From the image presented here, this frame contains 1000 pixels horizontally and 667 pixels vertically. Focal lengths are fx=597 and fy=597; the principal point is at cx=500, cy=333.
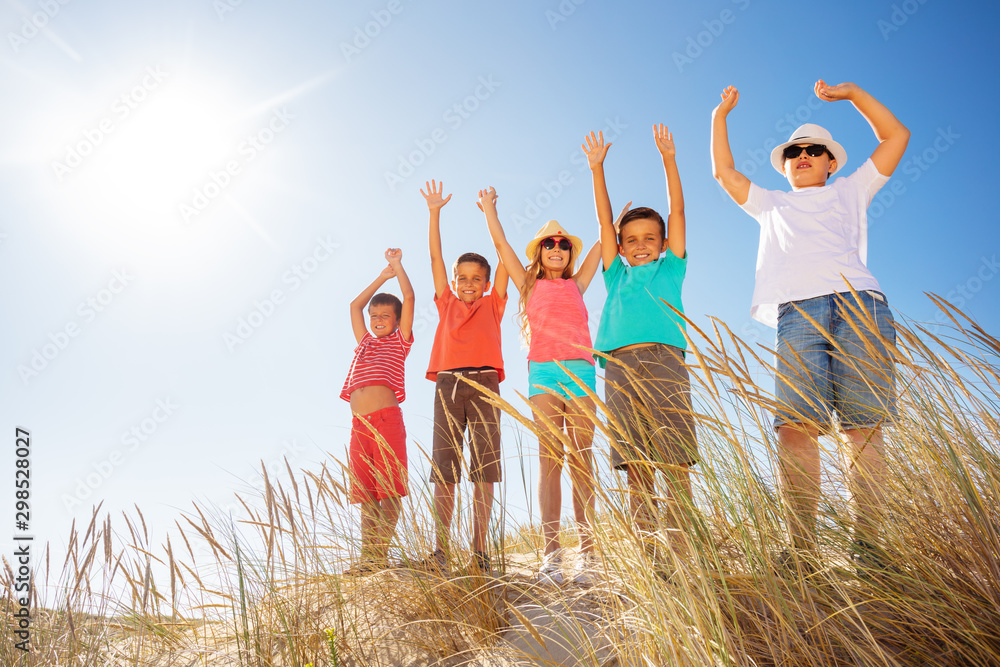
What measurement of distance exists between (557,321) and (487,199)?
1.38 metres

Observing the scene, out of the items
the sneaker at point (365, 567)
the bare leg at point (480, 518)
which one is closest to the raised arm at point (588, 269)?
the bare leg at point (480, 518)

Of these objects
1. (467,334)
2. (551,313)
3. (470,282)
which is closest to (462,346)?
(467,334)

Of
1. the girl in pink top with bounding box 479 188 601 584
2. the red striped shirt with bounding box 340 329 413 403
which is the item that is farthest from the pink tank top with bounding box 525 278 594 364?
the red striped shirt with bounding box 340 329 413 403

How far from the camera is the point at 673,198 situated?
4.19 m

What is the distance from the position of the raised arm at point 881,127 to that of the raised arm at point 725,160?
2.13ft

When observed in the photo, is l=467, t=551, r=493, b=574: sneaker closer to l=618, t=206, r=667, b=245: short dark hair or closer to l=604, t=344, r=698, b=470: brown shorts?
l=604, t=344, r=698, b=470: brown shorts

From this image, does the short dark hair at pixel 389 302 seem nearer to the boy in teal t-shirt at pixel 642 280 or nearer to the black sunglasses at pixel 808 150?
the boy in teal t-shirt at pixel 642 280

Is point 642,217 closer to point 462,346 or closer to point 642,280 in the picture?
point 642,280

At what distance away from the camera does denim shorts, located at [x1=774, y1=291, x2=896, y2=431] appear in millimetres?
2379

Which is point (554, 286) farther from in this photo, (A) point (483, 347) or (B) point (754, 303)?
(B) point (754, 303)

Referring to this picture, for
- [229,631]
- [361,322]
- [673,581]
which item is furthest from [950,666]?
[361,322]

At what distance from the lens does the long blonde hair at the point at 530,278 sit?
461 cm

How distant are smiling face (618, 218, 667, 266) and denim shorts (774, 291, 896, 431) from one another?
0.96 meters

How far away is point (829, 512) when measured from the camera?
2086mm
